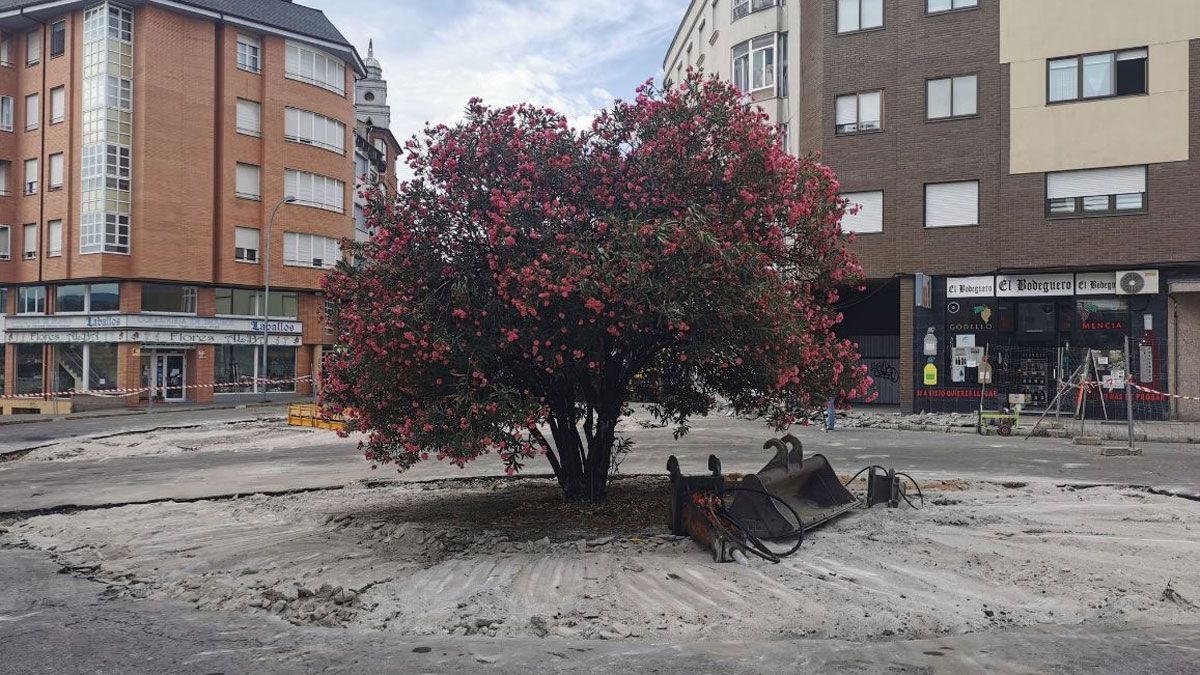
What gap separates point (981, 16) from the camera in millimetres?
24922

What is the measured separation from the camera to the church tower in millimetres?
63219

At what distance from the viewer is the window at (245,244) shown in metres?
39.4

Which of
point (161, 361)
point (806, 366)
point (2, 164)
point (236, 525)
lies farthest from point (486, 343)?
point (2, 164)

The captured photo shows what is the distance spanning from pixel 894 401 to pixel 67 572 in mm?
26596

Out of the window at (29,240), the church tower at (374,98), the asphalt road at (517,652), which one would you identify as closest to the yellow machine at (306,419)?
the asphalt road at (517,652)

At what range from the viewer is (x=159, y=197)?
37.2 metres

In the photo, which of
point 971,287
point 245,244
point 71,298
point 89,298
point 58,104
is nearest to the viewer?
point 971,287

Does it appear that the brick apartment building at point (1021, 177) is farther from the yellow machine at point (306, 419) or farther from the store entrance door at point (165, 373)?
the store entrance door at point (165, 373)

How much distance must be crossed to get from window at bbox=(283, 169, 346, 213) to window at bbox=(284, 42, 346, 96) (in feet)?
15.9

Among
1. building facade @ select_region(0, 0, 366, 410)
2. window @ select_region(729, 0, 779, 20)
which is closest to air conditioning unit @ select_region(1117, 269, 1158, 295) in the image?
window @ select_region(729, 0, 779, 20)

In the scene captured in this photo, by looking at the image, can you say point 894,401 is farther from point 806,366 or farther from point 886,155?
point 806,366

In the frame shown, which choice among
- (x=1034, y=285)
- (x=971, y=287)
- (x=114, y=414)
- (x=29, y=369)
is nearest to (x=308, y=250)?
(x=114, y=414)

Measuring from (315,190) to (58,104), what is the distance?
11.9 metres

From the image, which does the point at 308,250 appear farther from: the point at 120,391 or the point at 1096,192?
the point at 1096,192
